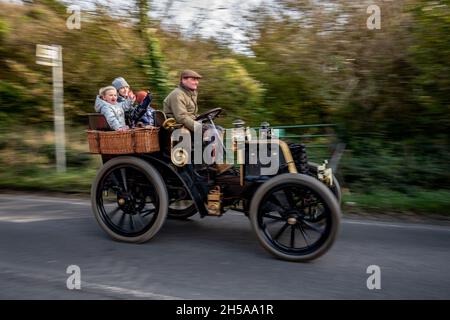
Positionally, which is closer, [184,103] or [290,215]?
[290,215]

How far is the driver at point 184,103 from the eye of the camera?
486 cm

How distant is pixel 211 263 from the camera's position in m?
4.36

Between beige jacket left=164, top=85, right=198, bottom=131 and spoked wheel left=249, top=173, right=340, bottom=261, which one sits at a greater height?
beige jacket left=164, top=85, right=198, bottom=131

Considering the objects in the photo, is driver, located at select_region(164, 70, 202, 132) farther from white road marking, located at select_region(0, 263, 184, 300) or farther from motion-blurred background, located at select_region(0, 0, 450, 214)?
motion-blurred background, located at select_region(0, 0, 450, 214)

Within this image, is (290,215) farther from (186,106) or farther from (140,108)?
(140,108)

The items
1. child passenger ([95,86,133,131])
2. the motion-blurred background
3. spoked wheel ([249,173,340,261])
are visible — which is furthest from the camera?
the motion-blurred background

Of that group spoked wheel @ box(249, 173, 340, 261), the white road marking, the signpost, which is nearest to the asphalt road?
the white road marking

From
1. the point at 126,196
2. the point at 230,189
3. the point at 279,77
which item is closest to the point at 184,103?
the point at 230,189

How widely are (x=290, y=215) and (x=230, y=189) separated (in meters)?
0.75

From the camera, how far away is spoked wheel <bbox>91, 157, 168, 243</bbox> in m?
4.88

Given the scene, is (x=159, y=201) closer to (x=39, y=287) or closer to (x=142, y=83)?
(x=39, y=287)

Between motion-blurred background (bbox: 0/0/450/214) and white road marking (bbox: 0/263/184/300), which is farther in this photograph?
motion-blurred background (bbox: 0/0/450/214)

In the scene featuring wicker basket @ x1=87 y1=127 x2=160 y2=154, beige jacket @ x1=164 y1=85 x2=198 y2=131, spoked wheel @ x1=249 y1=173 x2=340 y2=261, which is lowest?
spoked wheel @ x1=249 y1=173 x2=340 y2=261

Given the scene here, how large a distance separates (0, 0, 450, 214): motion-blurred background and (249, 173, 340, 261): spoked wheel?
2.26m
